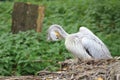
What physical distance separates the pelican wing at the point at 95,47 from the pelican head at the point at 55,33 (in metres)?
1.38

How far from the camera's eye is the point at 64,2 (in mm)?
19828

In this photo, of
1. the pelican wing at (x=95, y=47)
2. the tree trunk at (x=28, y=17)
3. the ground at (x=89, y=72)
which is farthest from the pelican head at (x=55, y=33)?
the ground at (x=89, y=72)

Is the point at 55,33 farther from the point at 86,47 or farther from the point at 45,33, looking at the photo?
the point at 86,47

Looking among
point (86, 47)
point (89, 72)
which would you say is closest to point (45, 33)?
point (86, 47)

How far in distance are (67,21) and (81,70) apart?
859 centimetres

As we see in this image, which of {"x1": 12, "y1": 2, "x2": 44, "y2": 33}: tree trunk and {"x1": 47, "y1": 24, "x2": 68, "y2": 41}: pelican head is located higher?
{"x1": 12, "y1": 2, "x2": 44, "y2": 33}: tree trunk

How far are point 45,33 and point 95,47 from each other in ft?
11.8

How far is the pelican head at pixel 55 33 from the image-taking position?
11555 millimetres

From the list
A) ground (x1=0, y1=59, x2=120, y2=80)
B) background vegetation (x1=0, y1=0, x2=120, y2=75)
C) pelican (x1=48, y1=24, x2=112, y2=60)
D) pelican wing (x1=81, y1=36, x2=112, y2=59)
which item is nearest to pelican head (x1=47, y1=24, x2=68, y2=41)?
background vegetation (x1=0, y1=0, x2=120, y2=75)

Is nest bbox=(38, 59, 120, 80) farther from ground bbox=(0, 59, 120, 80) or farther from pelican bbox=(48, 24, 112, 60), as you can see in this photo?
pelican bbox=(48, 24, 112, 60)

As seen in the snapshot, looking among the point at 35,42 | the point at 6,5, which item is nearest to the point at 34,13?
the point at 35,42

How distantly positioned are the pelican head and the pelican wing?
1.38 metres

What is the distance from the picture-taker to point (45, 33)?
13.5 meters

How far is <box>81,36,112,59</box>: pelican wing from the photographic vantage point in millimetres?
10031
